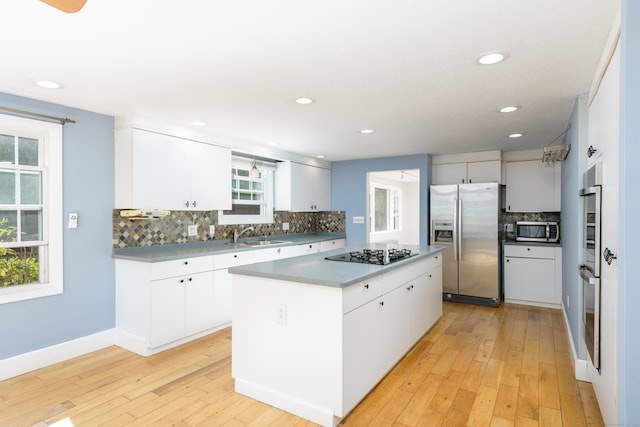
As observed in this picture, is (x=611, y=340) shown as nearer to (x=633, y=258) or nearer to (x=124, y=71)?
(x=633, y=258)

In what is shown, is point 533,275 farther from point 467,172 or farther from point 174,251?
point 174,251

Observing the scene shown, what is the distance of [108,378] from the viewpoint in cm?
279

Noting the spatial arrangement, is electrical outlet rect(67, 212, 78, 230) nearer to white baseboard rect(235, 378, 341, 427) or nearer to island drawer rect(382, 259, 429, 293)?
white baseboard rect(235, 378, 341, 427)

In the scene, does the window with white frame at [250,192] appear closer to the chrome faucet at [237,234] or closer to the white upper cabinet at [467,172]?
the chrome faucet at [237,234]

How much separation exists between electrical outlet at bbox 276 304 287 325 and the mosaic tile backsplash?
82.2 inches

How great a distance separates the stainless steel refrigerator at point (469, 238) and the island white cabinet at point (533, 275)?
152mm

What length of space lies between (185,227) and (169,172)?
0.79 meters

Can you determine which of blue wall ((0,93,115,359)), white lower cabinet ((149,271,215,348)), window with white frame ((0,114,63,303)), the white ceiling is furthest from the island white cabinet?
window with white frame ((0,114,63,303))

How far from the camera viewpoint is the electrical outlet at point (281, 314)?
2.33 metres

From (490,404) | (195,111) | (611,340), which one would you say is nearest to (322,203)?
(195,111)

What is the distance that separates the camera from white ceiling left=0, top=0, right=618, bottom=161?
1668 mm

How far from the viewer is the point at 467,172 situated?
17.7ft

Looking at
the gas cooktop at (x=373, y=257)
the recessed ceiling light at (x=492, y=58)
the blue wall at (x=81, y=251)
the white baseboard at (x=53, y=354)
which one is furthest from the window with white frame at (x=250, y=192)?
the recessed ceiling light at (x=492, y=58)

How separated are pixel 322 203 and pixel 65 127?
3823 millimetres
